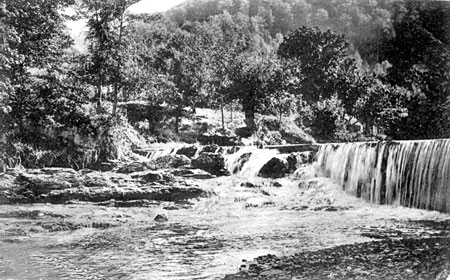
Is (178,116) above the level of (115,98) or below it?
below

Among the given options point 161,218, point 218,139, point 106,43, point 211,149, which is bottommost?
point 161,218

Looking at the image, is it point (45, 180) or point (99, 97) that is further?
point (99, 97)

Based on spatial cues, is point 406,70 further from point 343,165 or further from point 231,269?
point 231,269

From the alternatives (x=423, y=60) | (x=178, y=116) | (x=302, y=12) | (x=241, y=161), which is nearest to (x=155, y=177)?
(x=241, y=161)

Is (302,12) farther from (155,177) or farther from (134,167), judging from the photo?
(134,167)

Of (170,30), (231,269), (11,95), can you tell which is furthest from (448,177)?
(11,95)

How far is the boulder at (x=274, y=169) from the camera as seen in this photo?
665 cm

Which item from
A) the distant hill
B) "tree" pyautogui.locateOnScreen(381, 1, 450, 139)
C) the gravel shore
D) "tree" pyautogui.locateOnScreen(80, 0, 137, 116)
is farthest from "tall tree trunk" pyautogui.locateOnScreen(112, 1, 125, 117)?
the gravel shore

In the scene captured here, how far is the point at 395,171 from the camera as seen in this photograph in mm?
5898

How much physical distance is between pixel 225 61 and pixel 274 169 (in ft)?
7.69

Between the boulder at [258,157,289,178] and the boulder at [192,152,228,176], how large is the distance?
562 millimetres

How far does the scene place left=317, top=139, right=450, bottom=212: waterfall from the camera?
526 centimetres

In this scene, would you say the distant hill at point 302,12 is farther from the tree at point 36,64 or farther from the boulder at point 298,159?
the boulder at point 298,159

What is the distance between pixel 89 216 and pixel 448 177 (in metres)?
3.96
